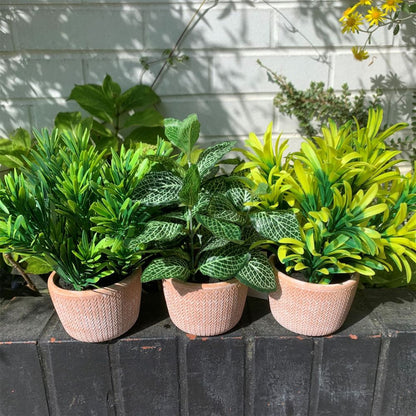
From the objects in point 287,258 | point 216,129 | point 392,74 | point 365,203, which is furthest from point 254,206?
point 392,74

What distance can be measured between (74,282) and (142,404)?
405 mm

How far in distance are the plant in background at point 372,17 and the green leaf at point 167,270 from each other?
1.14 meters

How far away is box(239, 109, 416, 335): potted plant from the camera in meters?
1.05

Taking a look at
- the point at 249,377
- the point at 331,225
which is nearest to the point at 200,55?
the point at 331,225

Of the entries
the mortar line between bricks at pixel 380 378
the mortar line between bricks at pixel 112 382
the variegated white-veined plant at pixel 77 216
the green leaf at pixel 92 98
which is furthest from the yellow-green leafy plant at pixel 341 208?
the green leaf at pixel 92 98

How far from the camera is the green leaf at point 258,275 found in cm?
106

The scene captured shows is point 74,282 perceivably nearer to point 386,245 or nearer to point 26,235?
point 26,235

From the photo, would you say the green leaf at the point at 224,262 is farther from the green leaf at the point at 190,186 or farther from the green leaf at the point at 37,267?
the green leaf at the point at 37,267

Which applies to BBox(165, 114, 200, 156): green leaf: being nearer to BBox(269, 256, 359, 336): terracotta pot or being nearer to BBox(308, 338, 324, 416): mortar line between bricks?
BBox(269, 256, 359, 336): terracotta pot

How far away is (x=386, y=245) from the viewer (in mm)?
1116

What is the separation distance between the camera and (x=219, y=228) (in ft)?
3.38

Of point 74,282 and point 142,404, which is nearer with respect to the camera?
point 74,282

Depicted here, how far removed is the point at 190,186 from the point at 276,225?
236mm

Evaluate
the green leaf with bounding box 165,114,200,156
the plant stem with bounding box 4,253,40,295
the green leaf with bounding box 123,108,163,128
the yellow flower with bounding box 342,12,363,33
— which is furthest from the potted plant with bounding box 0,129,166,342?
the yellow flower with bounding box 342,12,363,33
